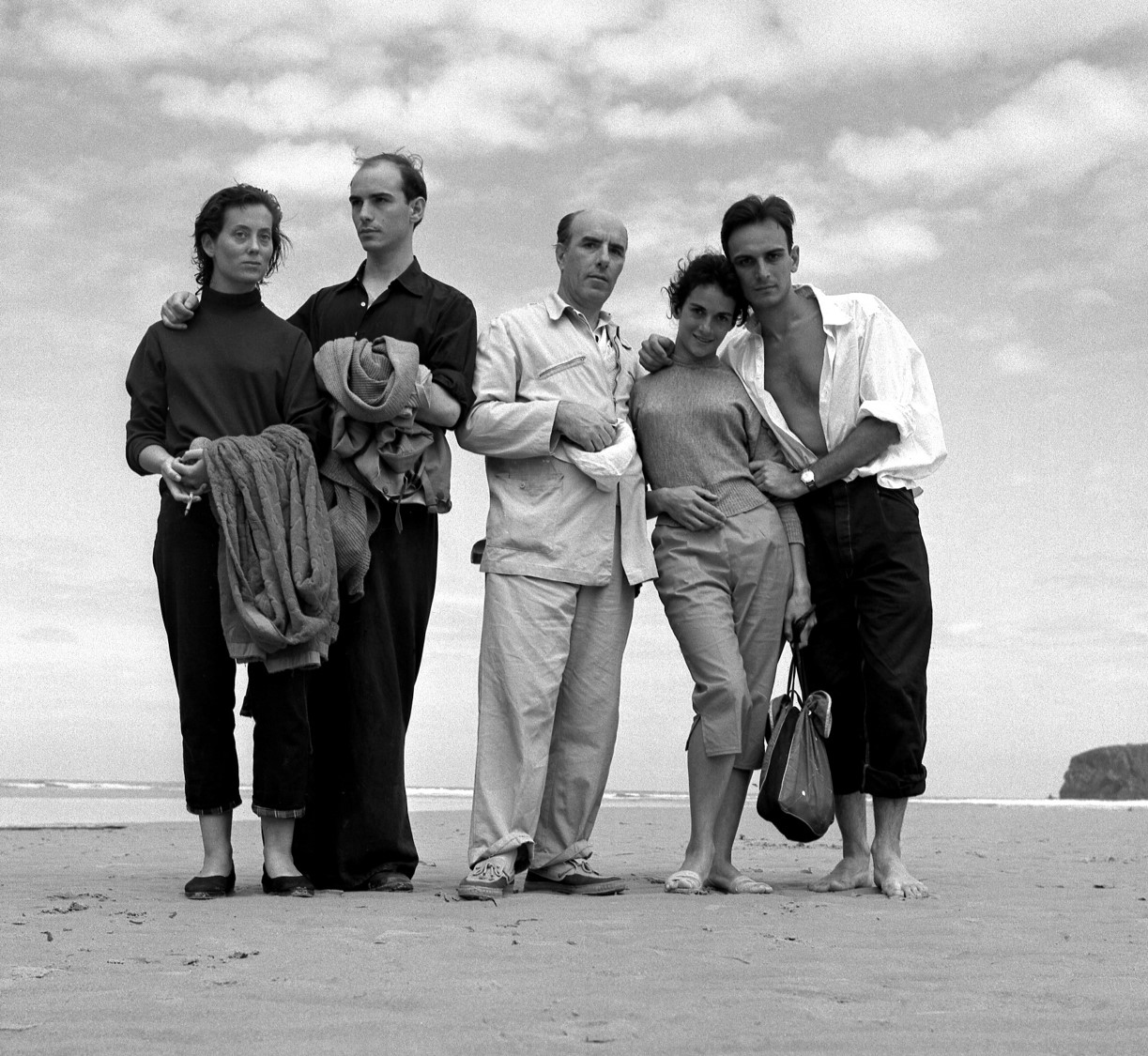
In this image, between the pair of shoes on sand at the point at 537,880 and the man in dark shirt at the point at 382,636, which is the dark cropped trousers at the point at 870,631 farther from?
the man in dark shirt at the point at 382,636

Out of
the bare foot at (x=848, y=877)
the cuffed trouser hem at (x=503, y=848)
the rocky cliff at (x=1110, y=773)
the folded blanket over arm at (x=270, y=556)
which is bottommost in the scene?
the rocky cliff at (x=1110, y=773)

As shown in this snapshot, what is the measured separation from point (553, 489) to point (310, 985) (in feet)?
6.63

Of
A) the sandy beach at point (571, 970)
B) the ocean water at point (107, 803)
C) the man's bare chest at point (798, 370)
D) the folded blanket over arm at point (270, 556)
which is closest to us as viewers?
the sandy beach at point (571, 970)

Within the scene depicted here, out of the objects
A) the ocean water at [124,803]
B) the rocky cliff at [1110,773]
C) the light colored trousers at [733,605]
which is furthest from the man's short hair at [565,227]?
the rocky cliff at [1110,773]

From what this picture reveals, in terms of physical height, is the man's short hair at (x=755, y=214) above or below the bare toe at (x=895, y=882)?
above

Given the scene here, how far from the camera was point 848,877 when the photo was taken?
455 cm

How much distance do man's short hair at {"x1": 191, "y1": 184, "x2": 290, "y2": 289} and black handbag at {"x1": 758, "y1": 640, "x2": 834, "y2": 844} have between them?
2.21 metres

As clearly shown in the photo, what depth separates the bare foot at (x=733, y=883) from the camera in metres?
4.36

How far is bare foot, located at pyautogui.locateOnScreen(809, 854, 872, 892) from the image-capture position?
178 inches

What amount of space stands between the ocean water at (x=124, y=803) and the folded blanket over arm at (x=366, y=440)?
4255 mm

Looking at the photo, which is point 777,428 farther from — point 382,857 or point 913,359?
point 382,857

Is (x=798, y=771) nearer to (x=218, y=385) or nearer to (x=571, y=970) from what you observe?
(x=571, y=970)

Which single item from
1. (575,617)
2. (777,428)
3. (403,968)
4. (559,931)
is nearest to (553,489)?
(575,617)

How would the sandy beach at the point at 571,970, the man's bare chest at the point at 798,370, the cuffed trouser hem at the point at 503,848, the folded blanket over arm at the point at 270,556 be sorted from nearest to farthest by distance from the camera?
the sandy beach at the point at 571,970
the folded blanket over arm at the point at 270,556
the cuffed trouser hem at the point at 503,848
the man's bare chest at the point at 798,370
